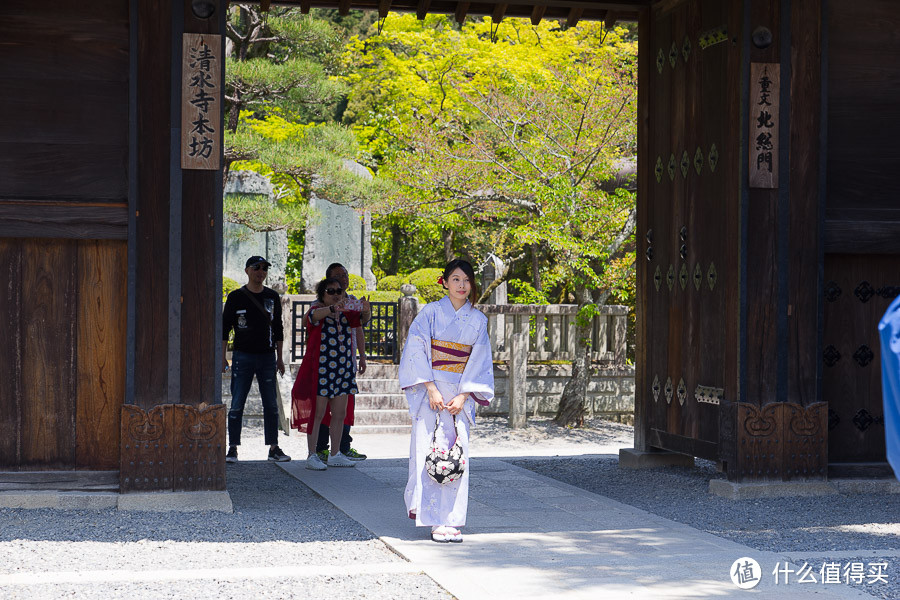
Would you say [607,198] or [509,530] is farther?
[607,198]

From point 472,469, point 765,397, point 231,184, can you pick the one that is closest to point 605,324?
point 472,469

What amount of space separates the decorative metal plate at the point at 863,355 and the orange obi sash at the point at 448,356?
3.46m

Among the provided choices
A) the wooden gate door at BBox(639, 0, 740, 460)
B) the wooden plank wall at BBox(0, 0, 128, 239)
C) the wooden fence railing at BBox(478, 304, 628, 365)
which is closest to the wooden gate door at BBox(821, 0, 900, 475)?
the wooden gate door at BBox(639, 0, 740, 460)

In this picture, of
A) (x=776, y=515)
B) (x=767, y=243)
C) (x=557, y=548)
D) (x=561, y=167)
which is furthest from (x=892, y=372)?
(x=561, y=167)

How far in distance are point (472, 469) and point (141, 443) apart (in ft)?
A: 10.7

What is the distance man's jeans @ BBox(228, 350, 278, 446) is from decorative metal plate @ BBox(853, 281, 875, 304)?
4.78 m

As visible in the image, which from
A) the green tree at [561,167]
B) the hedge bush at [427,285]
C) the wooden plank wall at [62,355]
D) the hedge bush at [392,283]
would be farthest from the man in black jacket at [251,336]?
the hedge bush at [392,283]

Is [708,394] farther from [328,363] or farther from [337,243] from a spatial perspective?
[337,243]

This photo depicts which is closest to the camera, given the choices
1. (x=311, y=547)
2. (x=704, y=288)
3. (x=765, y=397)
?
(x=311, y=547)

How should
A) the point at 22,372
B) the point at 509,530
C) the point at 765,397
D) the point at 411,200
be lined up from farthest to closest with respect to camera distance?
the point at 411,200 < the point at 765,397 < the point at 22,372 < the point at 509,530

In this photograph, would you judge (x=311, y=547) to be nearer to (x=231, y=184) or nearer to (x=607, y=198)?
(x=607, y=198)

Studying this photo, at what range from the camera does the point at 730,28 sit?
7.49 m

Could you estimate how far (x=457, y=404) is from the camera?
226 inches

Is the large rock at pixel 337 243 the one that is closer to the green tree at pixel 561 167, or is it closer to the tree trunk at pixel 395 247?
the tree trunk at pixel 395 247
